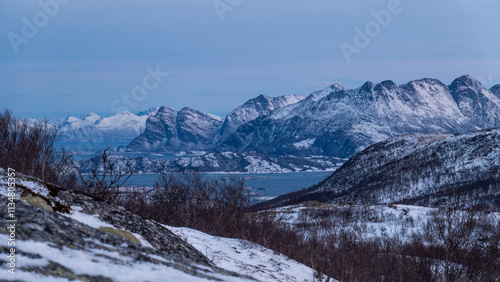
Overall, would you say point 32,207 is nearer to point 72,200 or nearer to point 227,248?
point 72,200

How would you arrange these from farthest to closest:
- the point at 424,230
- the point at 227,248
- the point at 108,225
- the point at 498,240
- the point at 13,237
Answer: the point at 424,230 → the point at 498,240 → the point at 227,248 → the point at 108,225 → the point at 13,237

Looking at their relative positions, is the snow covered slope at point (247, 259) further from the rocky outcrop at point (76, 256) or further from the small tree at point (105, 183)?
the rocky outcrop at point (76, 256)

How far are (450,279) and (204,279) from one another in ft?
109

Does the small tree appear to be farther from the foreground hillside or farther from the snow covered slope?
the foreground hillside

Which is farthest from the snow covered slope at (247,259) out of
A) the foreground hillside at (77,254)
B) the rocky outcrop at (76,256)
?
the rocky outcrop at (76,256)

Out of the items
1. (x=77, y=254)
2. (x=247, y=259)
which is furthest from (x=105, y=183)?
(x=77, y=254)

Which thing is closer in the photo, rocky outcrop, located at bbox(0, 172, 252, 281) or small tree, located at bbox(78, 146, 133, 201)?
rocky outcrop, located at bbox(0, 172, 252, 281)

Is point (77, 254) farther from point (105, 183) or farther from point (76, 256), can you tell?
point (105, 183)

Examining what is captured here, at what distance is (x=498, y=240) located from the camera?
166 feet

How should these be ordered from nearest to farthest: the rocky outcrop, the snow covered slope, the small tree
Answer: the rocky outcrop → the snow covered slope → the small tree

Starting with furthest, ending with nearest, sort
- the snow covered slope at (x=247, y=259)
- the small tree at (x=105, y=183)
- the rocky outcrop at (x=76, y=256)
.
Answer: the small tree at (x=105, y=183)
the snow covered slope at (x=247, y=259)
the rocky outcrop at (x=76, y=256)

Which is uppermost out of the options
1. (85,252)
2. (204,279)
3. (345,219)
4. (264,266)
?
(85,252)

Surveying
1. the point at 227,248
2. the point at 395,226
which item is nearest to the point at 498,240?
the point at 395,226

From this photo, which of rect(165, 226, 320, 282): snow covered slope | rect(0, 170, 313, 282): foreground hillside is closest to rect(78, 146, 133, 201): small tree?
rect(165, 226, 320, 282): snow covered slope
